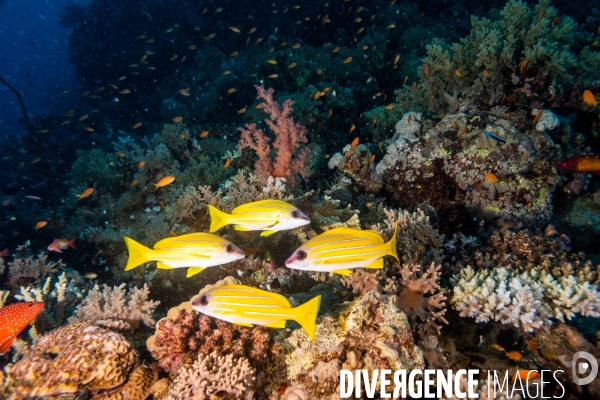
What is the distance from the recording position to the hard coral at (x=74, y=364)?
9.18ft

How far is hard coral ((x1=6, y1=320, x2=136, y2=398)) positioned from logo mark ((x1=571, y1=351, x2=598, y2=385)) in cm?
475

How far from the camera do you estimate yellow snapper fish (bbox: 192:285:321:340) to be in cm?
227

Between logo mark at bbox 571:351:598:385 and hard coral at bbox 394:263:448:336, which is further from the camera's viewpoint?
hard coral at bbox 394:263:448:336

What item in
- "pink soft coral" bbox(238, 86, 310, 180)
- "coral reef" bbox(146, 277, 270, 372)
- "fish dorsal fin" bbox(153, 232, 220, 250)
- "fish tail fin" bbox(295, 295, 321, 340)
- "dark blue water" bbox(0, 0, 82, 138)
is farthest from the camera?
"dark blue water" bbox(0, 0, 82, 138)

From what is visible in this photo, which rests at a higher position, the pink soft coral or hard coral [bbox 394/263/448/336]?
the pink soft coral

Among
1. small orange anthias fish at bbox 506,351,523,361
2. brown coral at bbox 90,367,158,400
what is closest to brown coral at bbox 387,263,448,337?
small orange anthias fish at bbox 506,351,523,361

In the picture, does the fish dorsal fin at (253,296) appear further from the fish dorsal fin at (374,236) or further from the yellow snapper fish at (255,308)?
the fish dorsal fin at (374,236)

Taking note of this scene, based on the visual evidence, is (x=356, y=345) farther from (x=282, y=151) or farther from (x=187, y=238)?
(x=282, y=151)

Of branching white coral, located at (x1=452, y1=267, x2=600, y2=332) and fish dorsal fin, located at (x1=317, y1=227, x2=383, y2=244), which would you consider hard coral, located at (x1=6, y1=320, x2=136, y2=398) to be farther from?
branching white coral, located at (x1=452, y1=267, x2=600, y2=332)

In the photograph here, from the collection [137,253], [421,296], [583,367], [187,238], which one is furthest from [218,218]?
[583,367]

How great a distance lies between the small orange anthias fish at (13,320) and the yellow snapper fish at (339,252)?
132 inches

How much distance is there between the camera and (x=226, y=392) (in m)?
2.65

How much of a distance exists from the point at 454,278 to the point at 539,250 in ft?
A: 5.17

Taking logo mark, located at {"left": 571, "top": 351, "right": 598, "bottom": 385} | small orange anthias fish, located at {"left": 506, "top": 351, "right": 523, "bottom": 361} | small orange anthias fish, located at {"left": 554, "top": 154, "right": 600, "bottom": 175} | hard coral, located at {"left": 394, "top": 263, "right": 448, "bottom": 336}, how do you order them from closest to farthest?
1. logo mark, located at {"left": 571, "top": 351, "right": 598, "bottom": 385}
2. small orange anthias fish, located at {"left": 506, "top": 351, "right": 523, "bottom": 361}
3. hard coral, located at {"left": 394, "top": 263, "right": 448, "bottom": 336}
4. small orange anthias fish, located at {"left": 554, "top": 154, "right": 600, "bottom": 175}
